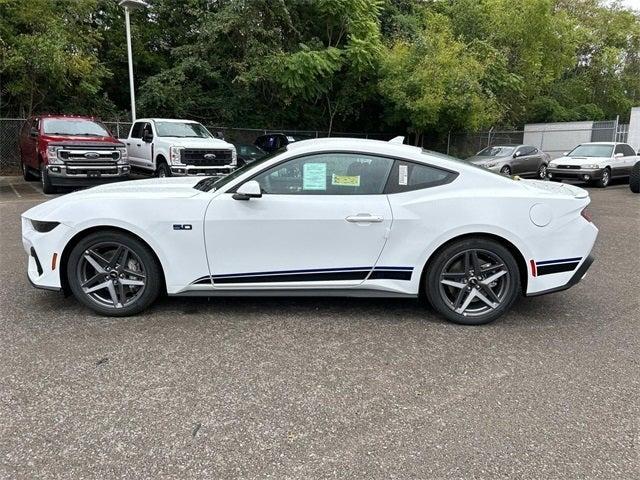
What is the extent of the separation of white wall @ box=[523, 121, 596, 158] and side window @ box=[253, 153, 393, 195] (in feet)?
82.1

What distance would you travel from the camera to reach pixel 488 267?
14.4 ft

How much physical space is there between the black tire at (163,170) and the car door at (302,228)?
9.75 metres

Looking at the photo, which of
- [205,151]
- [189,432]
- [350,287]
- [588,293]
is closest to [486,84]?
[205,151]

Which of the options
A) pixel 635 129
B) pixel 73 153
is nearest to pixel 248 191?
pixel 73 153

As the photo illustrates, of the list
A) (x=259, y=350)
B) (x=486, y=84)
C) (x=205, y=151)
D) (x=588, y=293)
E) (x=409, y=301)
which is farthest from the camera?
(x=486, y=84)

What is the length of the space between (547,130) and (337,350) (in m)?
26.2

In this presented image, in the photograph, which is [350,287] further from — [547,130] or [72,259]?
[547,130]

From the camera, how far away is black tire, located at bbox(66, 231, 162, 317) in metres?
4.34

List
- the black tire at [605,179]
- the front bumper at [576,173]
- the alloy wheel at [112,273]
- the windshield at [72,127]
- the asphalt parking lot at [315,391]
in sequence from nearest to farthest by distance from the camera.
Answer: the asphalt parking lot at [315,391] < the alloy wheel at [112,273] < the windshield at [72,127] < the front bumper at [576,173] < the black tire at [605,179]

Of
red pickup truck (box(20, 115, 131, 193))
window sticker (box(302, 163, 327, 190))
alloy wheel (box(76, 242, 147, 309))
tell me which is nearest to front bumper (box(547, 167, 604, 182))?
red pickup truck (box(20, 115, 131, 193))

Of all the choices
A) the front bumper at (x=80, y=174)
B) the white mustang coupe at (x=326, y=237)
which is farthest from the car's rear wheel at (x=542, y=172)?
the white mustang coupe at (x=326, y=237)

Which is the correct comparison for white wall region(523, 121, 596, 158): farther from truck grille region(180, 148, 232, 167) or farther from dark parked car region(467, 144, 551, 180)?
truck grille region(180, 148, 232, 167)

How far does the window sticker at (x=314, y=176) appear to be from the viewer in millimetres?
4449

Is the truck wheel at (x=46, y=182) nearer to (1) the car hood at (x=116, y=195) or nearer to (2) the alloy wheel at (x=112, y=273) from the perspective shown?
(1) the car hood at (x=116, y=195)
